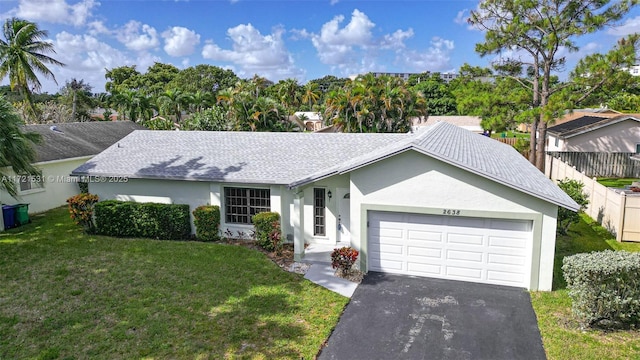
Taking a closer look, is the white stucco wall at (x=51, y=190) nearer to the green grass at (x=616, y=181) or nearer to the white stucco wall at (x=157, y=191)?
the white stucco wall at (x=157, y=191)

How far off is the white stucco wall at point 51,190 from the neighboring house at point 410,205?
734 centimetres

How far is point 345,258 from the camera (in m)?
12.7

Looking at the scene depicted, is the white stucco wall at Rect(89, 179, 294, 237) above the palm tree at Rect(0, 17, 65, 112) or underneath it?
underneath

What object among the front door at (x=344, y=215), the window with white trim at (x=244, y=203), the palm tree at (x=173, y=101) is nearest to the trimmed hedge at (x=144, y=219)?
the window with white trim at (x=244, y=203)

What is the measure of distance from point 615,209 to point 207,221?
14914 millimetres

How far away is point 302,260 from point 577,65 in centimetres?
1778

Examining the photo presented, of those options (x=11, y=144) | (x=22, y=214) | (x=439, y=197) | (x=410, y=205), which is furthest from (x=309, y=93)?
(x=439, y=197)

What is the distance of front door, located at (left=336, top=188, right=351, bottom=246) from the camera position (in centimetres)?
1509

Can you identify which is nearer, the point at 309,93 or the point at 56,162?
the point at 56,162

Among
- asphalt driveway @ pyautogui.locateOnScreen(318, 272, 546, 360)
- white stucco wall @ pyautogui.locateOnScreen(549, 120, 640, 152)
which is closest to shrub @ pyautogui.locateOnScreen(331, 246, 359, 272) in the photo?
asphalt driveway @ pyautogui.locateOnScreen(318, 272, 546, 360)

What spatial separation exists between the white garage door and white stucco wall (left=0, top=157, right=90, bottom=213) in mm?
16926

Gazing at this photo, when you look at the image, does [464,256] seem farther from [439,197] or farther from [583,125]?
[583,125]

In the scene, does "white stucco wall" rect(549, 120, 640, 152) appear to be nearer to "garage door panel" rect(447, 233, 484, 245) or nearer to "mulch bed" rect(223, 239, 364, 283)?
"garage door panel" rect(447, 233, 484, 245)

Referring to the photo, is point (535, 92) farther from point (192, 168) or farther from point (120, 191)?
point (120, 191)
